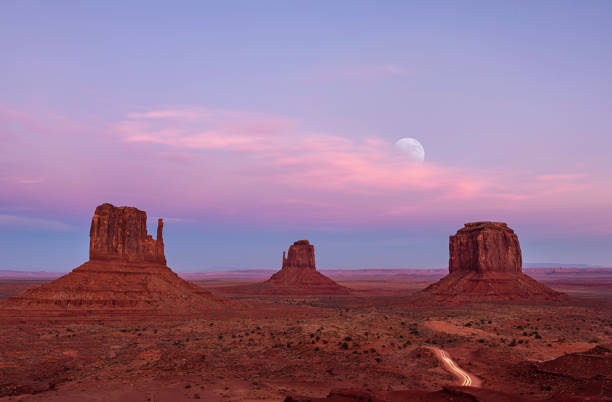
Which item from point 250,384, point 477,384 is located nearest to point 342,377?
point 250,384

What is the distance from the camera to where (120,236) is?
62156 mm

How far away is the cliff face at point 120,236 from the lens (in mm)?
60531

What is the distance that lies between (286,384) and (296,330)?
14.3 metres

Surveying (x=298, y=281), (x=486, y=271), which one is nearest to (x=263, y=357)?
(x=486, y=271)

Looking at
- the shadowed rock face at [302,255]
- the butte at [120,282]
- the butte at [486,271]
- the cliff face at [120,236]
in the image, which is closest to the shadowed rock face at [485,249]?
the butte at [486,271]

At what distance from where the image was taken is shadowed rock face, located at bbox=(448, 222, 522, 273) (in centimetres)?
9069

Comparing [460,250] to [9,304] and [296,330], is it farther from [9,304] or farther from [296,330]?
[9,304]

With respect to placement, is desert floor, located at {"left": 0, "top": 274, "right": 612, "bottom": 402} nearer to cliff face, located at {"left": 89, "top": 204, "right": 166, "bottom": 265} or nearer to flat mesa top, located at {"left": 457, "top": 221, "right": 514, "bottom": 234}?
cliff face, located at {"left": 89, "top": 204, "right": 166, "bottom": 265}

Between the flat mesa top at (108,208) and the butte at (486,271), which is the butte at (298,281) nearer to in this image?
the butte at (486,271)

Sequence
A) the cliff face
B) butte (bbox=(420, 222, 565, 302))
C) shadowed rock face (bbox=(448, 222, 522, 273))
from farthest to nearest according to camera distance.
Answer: shadowed rock face (bbox=(448, 222, 522, 273)), butte (bbox=(420, 222, 565, 302)), the cliff face

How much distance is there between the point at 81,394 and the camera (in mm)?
24047

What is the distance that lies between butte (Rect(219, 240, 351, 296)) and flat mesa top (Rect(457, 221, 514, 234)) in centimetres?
4756

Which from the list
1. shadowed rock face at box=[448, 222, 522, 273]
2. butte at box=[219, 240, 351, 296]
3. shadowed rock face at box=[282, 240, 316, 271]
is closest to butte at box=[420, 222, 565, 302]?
shadowed rock face at box=[448, 222, 522, 273]

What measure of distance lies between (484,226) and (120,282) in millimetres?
71903
